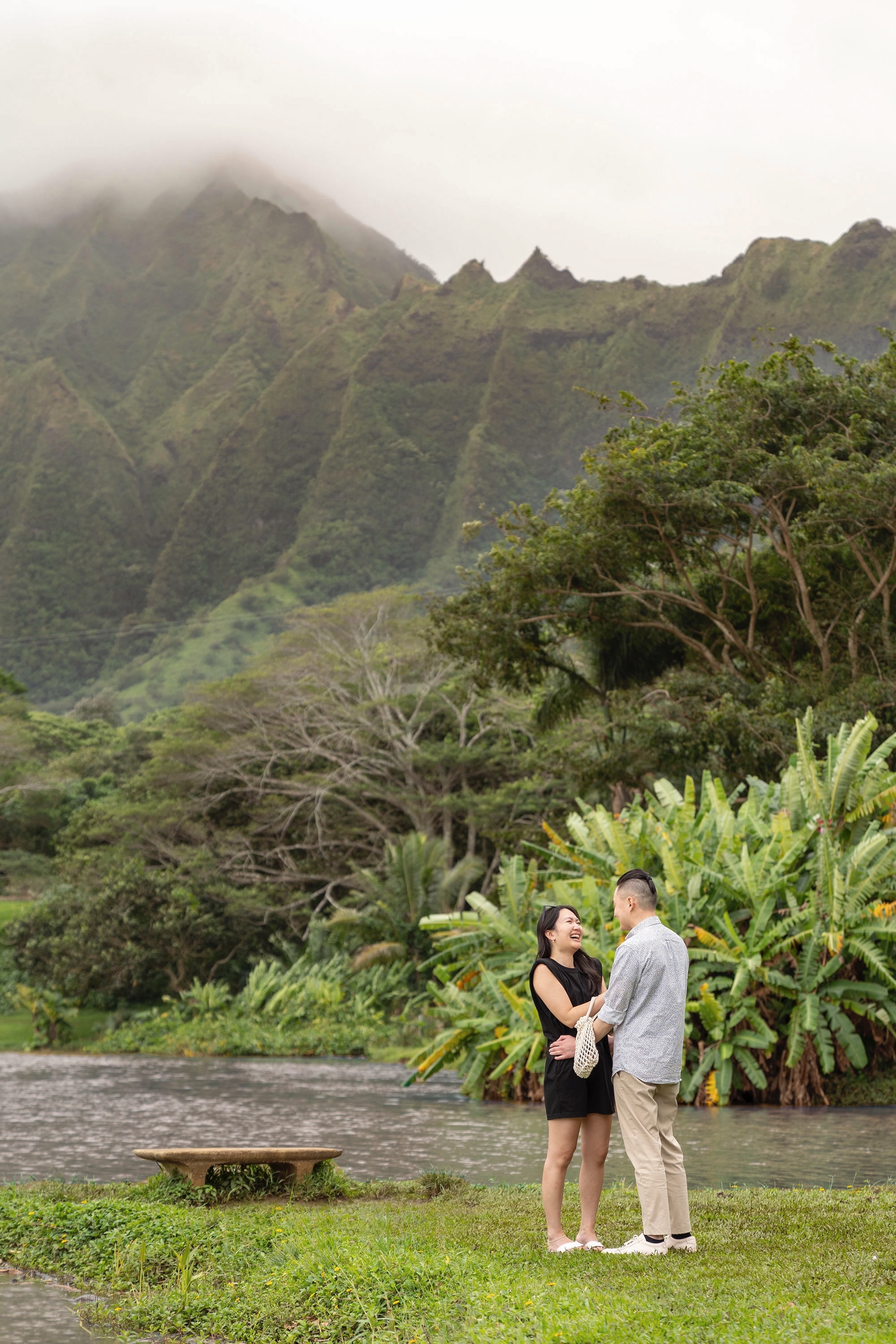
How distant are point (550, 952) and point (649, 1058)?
638 mm

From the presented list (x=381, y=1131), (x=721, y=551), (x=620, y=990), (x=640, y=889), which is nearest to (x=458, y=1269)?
(x=620, y=990)

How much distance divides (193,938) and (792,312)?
2392 inches

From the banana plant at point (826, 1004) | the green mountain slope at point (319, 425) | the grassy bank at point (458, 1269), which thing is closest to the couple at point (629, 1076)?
the grassy bank at point (458, 1269)

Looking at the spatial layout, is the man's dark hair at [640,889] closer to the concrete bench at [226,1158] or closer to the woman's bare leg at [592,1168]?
the woman's bare leg at [592,1168]

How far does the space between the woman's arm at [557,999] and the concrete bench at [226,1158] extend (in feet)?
7.02

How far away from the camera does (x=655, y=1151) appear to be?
4.50 meters

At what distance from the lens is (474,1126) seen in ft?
34.2

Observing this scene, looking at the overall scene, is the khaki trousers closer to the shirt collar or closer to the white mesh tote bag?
the white mesh tote bag

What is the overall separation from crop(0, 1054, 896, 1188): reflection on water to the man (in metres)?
2.51

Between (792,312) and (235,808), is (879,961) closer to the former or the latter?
(235,808)

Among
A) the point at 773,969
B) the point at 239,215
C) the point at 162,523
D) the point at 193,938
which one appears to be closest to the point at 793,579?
the point at 773,969

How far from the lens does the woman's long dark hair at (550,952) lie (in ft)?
16.4

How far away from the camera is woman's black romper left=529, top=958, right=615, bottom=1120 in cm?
476

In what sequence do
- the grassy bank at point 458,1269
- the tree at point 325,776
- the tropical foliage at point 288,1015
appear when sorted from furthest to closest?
the tree at point 325,776 < the tropical foliage at point 288,1015 < the grassy bank at point 458,1269
